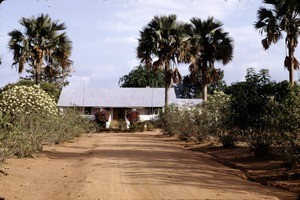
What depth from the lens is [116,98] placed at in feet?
179

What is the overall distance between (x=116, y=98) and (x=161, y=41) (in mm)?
19485

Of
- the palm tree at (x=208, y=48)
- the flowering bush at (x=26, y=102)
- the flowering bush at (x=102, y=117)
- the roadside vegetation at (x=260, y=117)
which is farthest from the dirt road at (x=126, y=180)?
the flowering bush at (x=102, y=117)

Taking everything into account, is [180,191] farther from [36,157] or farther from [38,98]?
[38,98]

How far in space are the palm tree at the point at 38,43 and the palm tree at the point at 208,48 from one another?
9668 millimetres

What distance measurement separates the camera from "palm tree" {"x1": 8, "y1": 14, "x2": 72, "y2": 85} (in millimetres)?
31438

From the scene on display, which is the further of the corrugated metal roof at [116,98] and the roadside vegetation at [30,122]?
the corrugated metal roof at [116,98]

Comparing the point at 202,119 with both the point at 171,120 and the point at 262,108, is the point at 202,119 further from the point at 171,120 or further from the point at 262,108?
the point at 262,108

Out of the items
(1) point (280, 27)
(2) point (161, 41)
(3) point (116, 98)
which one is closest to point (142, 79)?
(3) point (116, 98)

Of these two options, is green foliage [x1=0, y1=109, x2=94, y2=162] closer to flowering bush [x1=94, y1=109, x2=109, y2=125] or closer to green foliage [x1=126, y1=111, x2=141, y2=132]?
green foliage [x1=126, y1=111, x2=141, y2=132]

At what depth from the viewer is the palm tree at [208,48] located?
3369 cm

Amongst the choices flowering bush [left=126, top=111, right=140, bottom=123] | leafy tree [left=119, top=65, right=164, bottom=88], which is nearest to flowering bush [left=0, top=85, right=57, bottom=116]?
flowering bush [left=126, top=111, right=140, bottom=123]

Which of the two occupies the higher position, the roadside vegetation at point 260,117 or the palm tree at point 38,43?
the palm tree at point 38,43

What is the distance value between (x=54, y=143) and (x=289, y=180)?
49.2ft

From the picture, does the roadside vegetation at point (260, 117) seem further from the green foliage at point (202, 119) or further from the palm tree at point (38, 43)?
the palm tree at point (38, 43)
